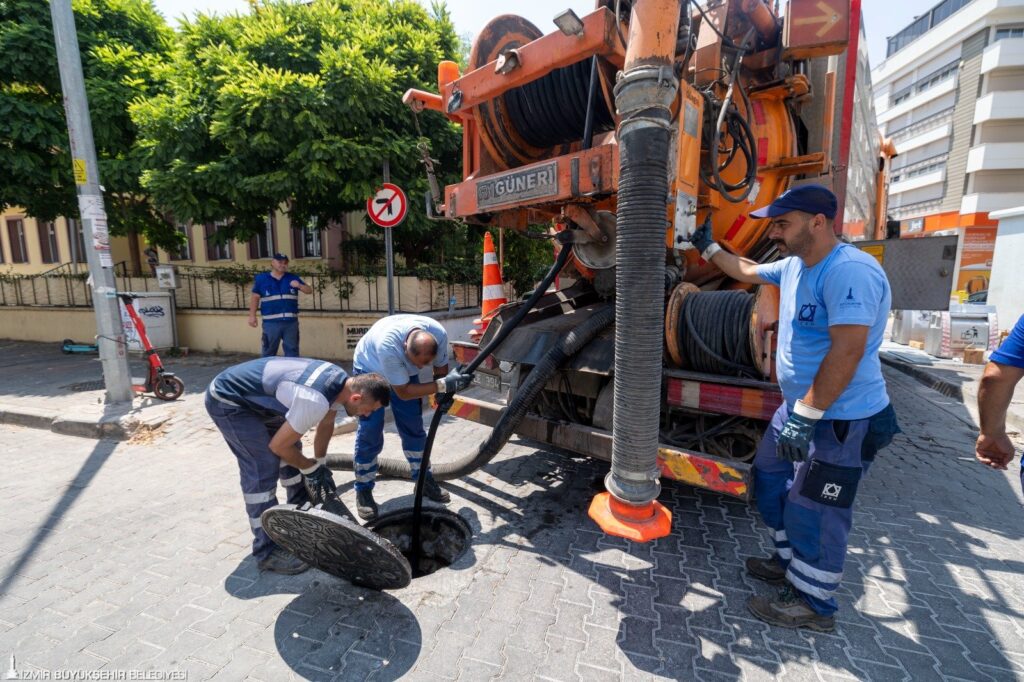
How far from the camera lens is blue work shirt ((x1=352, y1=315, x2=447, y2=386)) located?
3.22 meters

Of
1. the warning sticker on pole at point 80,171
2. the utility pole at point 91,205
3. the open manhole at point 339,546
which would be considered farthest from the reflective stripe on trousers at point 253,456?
the warning sticker on pole at point 80,171

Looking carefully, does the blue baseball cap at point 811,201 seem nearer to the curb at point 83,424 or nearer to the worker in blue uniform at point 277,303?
the curb at point 83,424

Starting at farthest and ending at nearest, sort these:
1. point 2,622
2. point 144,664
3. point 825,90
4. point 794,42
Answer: point 825,90, point 794,42, point 2,622, point 144,664

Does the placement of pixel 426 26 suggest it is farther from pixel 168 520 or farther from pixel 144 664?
pixel 144 664

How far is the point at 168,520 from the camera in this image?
10.4ft

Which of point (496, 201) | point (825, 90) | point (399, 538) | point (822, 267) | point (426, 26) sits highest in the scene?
point (426, 26)

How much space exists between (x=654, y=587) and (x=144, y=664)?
227cm

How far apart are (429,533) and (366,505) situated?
46 centimetres

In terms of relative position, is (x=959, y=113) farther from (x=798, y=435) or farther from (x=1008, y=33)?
(x=798, y=435)

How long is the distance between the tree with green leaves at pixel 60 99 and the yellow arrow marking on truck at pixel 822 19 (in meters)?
9.61

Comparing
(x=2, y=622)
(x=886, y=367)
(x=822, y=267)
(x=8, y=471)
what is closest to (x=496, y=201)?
(x=822, y=267)

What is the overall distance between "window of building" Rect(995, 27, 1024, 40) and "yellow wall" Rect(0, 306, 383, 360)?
36431 millimetres

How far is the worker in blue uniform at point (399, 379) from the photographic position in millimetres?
3189

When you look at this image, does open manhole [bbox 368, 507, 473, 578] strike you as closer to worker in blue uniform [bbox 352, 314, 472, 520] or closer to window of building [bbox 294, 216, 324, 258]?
worker in blue uniform [bbox 352, 314, 472, 520]
